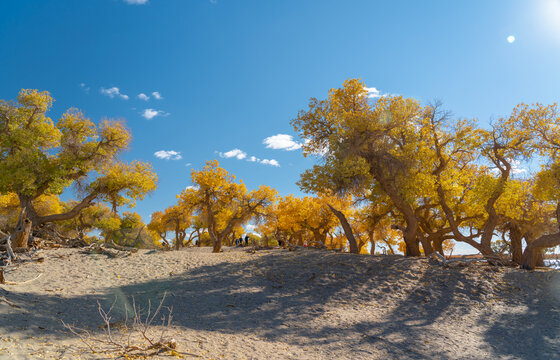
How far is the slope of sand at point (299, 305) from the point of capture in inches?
263

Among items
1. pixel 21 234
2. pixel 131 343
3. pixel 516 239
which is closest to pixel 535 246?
pixel 516 239

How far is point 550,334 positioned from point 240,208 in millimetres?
20453

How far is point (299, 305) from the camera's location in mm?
9781

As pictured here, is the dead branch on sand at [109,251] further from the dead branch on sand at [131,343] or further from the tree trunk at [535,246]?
the tree trunk at [535,246]

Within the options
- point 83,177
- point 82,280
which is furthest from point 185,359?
point 83,177

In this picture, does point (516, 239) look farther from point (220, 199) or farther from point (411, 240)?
point (220, 199)

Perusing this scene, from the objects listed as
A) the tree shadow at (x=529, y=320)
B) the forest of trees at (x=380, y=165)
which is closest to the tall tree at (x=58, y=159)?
the forest of trees at (x=380, y=165)

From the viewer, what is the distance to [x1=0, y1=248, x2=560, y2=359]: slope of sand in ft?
21.9

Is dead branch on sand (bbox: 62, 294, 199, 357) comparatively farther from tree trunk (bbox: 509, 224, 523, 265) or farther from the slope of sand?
tree trunk (bbox: 509, 224, 523, 265)

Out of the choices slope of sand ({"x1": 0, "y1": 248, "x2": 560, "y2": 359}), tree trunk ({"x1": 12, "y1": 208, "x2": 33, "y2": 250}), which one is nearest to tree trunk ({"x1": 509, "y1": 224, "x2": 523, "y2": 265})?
slope of sand ({"x1": 0, "y1": 248, "x2": 560, "y2": 359})

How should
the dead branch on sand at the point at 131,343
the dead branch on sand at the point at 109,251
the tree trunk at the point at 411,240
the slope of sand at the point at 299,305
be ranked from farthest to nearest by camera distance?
the tree trunk at the point at 411,240, the dead branch on sand at the point at 109,251, the slope of sand at the point at 299,305, the dead branch on sand at the point at 131,343

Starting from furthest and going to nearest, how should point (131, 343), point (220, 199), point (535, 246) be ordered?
point (220, 199), point (535, 246), point (131, 343)

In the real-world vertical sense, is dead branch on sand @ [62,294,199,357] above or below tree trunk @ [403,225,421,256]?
below

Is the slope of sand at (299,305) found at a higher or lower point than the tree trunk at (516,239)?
lower
